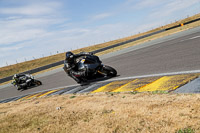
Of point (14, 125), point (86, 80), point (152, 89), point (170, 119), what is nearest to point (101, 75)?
point (86, 80)

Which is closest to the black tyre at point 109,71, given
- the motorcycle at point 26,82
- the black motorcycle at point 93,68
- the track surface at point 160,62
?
the black motorcycle at point 93,68

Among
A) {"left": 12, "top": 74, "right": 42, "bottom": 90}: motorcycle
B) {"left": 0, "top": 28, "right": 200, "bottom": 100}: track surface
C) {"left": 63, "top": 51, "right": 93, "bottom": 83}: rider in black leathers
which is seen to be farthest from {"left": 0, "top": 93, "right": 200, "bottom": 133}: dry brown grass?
{"left": 12, "top": 74, "right": 42, "bottom": 90}: motorcycle

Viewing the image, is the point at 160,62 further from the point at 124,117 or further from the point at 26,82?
the point at 26,82

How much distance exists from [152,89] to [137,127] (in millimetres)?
2290

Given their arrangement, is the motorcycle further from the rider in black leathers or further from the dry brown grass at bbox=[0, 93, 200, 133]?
the dry brown grass at bbox=[0, 93, 200, 133]

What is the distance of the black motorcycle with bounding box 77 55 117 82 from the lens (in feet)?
29.6

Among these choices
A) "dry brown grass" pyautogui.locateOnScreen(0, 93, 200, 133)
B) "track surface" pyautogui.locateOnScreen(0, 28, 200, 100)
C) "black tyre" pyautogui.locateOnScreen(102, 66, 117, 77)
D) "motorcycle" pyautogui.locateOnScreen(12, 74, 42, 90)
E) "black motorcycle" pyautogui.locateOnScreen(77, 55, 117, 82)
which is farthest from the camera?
"motorcycle" pyautogui.locateOnScreen(12, 74, 42, 90)

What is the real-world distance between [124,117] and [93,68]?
544 cm

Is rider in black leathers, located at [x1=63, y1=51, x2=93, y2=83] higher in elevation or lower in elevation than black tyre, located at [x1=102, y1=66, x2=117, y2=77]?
higher

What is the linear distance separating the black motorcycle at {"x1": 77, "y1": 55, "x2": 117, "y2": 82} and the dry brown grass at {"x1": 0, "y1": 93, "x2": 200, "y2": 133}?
12.3 ft

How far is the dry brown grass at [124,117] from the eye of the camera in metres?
3.11

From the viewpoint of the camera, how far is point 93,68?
9.05 m

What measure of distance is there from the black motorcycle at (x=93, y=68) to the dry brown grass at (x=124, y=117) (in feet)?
12.3

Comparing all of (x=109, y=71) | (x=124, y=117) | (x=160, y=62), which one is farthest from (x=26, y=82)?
(x=124, y=117)
